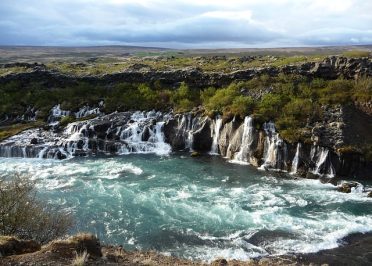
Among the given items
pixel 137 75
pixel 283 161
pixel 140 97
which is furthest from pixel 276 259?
pixel 137 75

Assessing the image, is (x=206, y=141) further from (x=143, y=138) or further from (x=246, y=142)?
(x=143, y=138)

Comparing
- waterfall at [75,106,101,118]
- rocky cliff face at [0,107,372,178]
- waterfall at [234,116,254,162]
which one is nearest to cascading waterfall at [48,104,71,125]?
waterfall at [75,106,101,118]

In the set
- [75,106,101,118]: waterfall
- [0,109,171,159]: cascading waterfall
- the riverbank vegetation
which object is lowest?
[0,109,171,159]: cascading waterfall

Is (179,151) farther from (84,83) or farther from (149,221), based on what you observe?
(84,83)

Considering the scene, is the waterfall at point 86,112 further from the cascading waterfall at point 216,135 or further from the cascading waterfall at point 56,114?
the cascading waterfall at point 216,135

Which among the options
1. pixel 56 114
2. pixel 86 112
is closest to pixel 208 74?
pixel 86 112

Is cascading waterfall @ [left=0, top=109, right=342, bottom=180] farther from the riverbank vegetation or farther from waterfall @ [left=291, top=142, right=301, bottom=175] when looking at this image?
the riverbank vegetation
